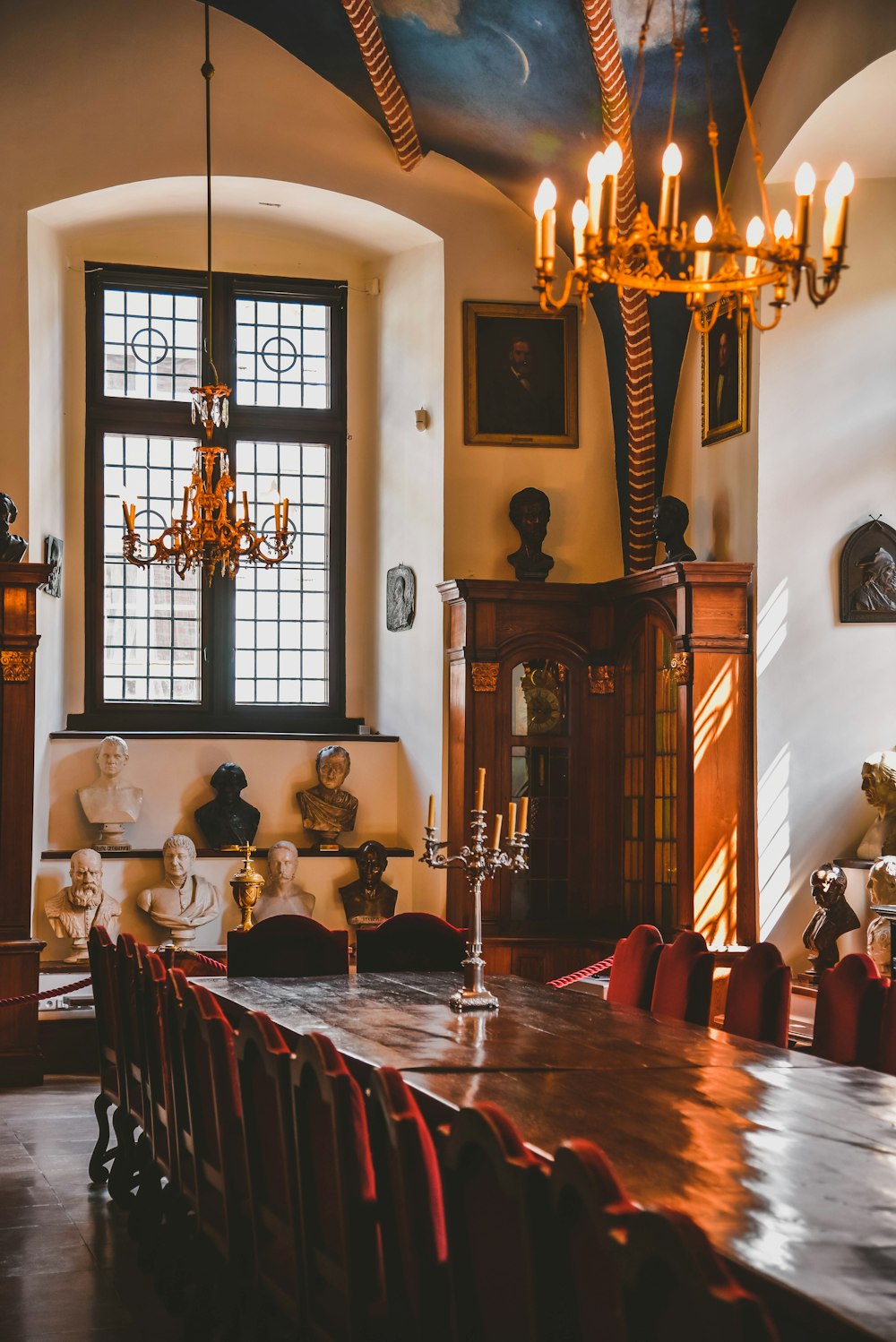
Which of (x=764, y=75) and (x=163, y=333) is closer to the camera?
(x=764, y=75)

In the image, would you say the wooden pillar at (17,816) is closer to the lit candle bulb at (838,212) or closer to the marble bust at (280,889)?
the marble bust at (280,889)

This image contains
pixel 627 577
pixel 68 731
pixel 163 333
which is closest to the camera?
pixel 627 577

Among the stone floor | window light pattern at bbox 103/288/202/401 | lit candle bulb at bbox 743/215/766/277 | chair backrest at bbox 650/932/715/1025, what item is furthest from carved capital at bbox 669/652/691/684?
window light pattern at bbox 103/288/202/401

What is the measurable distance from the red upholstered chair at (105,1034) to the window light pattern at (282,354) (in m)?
6.07

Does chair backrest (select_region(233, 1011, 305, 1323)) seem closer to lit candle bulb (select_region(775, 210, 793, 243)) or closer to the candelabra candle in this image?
the candelabra candle

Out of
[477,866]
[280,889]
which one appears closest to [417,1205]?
[477,866]

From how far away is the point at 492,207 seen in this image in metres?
10.6

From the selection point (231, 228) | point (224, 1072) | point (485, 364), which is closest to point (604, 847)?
point (485, 364)

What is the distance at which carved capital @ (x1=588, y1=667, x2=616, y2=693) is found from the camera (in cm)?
1002

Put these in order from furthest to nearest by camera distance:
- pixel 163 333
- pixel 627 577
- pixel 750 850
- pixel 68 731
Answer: pixel 163 333
pixel 68 731
pixel 627 577
pixel 750 850

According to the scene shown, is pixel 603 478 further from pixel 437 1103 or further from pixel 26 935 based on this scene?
pixel 437 1103

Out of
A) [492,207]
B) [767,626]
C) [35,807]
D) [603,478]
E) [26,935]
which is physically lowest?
[26,935]

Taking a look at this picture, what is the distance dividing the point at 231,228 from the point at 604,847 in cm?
541

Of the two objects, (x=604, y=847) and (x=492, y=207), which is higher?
(x=492, y=207)
